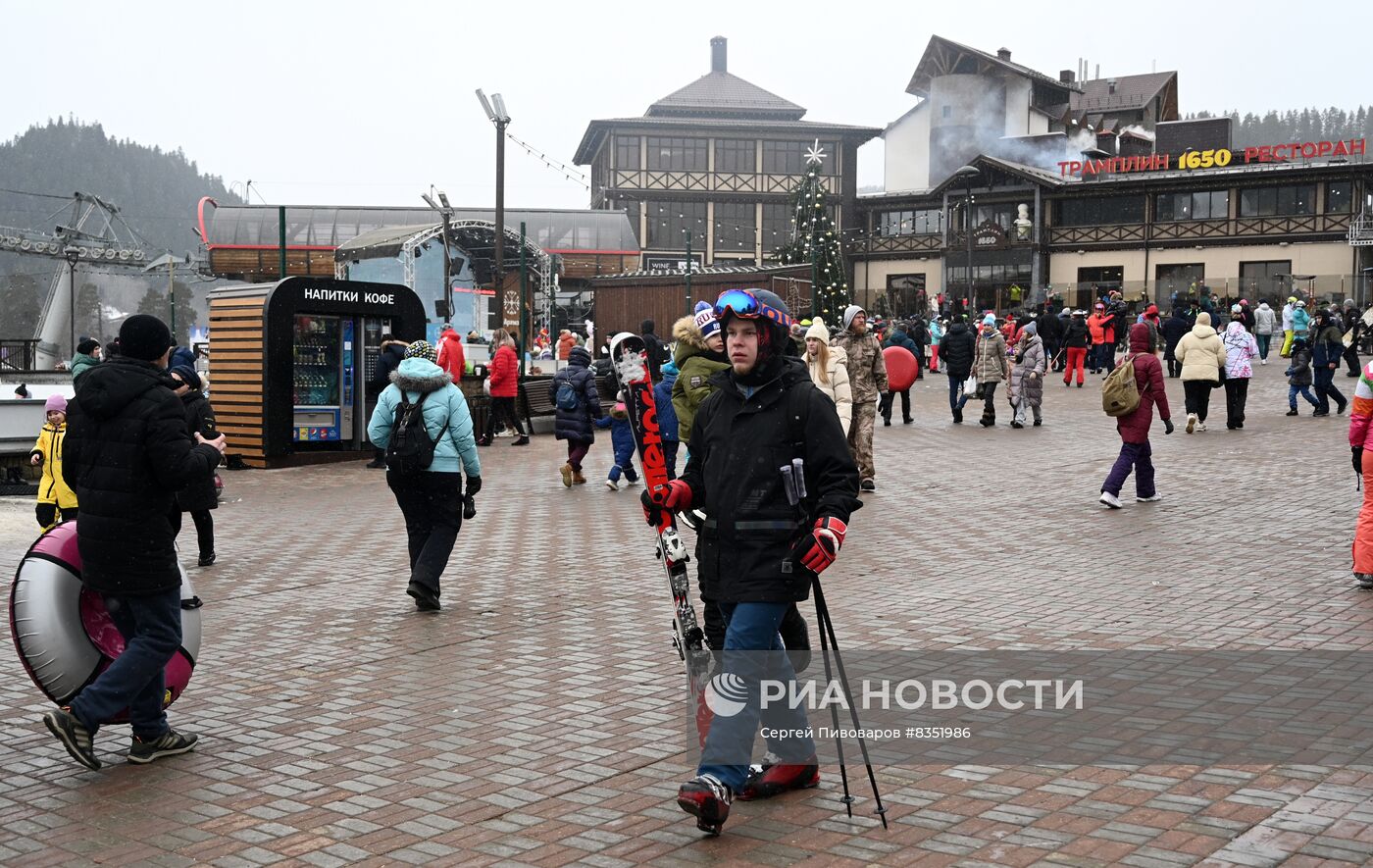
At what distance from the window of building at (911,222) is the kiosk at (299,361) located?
136 ft

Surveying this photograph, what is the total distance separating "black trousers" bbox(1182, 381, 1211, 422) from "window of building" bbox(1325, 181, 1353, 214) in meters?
34.6

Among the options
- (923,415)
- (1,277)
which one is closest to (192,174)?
(1,277)

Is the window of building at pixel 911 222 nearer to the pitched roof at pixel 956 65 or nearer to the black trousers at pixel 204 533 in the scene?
the pitched roof at pixel 956 65

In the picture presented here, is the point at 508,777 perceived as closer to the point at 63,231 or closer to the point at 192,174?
the point at 63,231

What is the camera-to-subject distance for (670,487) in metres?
4.78

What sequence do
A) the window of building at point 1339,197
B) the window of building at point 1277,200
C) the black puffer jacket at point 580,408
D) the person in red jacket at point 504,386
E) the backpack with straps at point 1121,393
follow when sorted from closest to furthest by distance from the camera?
the backpack with straps at point 1121,393 < the black puffer jacket at point 580,408 < the person in red jacket at point 504,386 < the window of building at point 1339,197 < the window of building at point 1277,200

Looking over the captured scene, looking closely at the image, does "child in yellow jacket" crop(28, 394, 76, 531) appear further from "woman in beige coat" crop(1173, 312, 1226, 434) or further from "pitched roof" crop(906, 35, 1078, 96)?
"pitched roof" crop(906, 35, 1078, 96)

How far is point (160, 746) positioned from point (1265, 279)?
49.6 meters

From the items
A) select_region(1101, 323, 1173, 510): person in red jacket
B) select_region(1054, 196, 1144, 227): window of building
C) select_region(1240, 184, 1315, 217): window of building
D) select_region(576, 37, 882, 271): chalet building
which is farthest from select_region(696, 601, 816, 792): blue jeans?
select_region(576, 37, 882, 271): chalet building

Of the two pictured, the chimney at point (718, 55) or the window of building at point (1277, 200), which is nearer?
the window of building at point (1277, 200)

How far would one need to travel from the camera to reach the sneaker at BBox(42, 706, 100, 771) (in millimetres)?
5059

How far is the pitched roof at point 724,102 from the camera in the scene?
65.8 m

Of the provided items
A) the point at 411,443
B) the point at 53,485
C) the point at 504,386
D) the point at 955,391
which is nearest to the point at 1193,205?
the point at 955,391

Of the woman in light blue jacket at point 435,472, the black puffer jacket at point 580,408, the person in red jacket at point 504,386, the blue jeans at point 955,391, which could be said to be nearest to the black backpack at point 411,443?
the woman in light blue jacket at point 435,472
